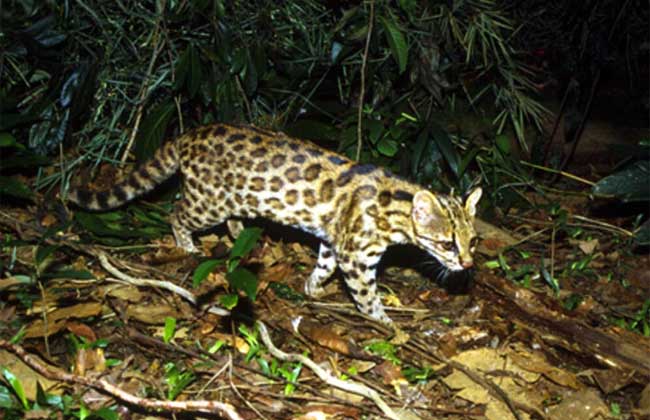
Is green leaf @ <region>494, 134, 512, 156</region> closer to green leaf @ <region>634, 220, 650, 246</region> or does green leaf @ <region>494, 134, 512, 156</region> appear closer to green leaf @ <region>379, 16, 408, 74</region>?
green leaf @ <region>379, 16, 408, 74</region>

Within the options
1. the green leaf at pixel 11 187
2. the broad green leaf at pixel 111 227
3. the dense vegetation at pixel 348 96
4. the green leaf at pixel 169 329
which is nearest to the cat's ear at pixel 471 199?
the dense vegetation at pixel 348 96

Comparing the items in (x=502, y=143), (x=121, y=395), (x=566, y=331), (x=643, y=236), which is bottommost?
(x=121, y=395)

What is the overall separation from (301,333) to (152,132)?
2211 millimetres

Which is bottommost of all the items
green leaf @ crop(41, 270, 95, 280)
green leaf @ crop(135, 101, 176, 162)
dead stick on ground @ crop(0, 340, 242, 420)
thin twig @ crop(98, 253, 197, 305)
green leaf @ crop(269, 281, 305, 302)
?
dead stick on ground @ crop(0, 340, 242, 420)

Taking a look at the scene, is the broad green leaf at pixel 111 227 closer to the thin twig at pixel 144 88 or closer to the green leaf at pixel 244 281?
the thin twig at pixel 144 88

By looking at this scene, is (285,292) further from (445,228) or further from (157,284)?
(445,228)

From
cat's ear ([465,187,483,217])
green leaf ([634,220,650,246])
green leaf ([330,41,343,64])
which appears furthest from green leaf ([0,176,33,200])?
green leaf ([634,220,650,246])

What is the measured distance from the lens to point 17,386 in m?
3.77

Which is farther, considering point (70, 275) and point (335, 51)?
point (335, 51)

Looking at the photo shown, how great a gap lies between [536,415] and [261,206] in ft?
7.80

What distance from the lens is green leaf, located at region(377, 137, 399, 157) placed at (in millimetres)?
6145


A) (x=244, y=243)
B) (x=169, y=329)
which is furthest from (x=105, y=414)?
(x=244, y=243)

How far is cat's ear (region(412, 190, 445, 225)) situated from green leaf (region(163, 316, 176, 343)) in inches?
68.2

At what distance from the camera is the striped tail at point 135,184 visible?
5570mm
